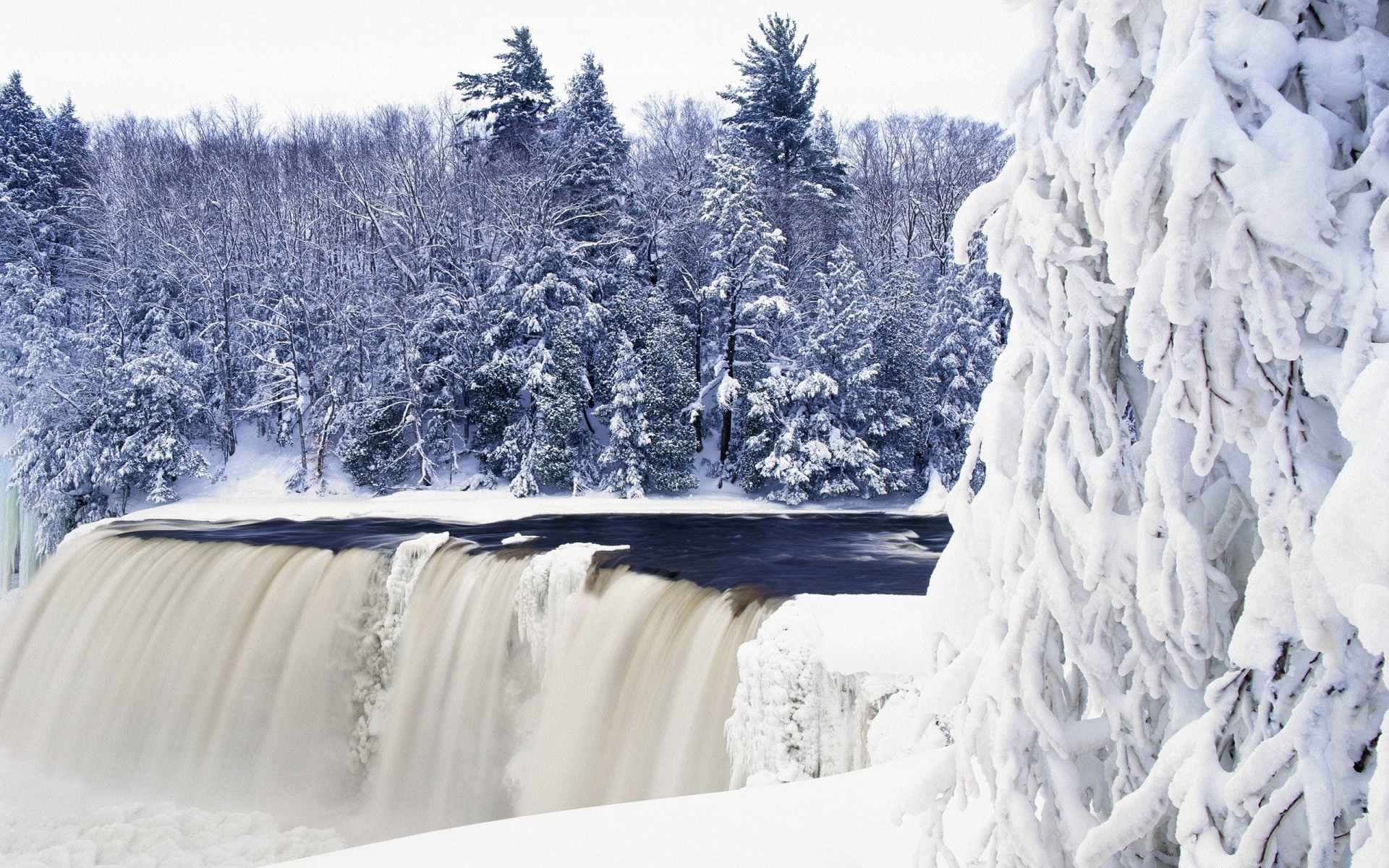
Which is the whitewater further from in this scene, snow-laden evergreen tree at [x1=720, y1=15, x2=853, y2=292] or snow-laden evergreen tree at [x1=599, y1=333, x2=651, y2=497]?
snow-laden evergreen tree at [x1=720, y1=15, x2=853, y2=292]

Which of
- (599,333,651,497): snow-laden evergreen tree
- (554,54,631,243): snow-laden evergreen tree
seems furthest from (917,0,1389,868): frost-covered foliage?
(554,54,631,243): snow-laden evergreen tree

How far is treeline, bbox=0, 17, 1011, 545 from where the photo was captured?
22.8m

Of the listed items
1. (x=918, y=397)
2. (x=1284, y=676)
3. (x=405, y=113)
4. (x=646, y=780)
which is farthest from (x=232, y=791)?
(x=405, y=113)

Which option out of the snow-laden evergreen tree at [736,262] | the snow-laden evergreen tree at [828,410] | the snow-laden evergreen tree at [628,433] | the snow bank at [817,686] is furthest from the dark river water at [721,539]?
the snow-laden evergreen tree at [736,262]

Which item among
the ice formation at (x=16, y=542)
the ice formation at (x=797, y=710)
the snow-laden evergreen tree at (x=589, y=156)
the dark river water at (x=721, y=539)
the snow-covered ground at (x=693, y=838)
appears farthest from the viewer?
the snow-laden evergreen tree at (x=589, y=156)

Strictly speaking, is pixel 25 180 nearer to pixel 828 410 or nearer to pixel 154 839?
pixel 828 410

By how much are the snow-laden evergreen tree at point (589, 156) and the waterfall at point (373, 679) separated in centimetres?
1773

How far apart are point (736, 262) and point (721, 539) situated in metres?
12.3

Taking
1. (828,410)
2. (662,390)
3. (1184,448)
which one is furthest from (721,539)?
(1184,448)

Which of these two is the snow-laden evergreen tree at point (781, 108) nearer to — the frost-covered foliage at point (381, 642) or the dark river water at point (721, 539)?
the dark river water at point (721, 539)

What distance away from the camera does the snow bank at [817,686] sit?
633 cm

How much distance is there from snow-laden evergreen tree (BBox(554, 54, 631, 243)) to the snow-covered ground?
24.9m

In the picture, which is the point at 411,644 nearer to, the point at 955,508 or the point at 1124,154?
the point at 955,508

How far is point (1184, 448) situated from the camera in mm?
1938
